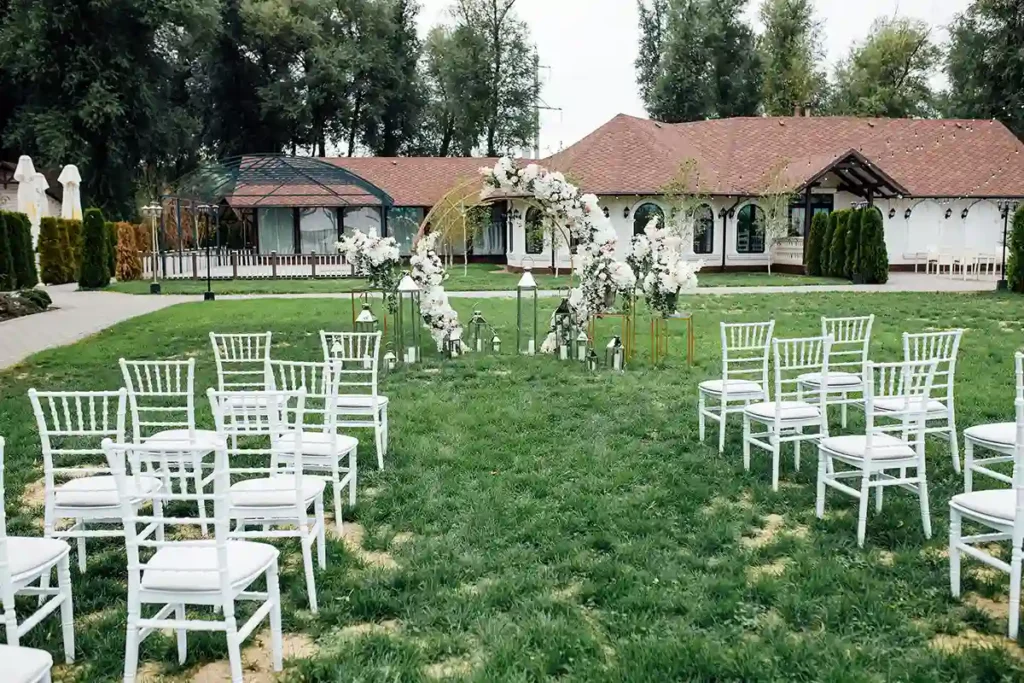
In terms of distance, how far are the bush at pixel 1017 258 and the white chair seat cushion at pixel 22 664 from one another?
21.7 meters

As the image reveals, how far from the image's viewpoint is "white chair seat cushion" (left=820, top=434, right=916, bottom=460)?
16.5 ft

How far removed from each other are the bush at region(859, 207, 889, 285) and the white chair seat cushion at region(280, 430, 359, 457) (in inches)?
842

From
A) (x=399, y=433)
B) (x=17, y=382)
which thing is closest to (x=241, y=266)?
(x=17, y=382)

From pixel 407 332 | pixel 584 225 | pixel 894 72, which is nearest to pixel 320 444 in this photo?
pixel 584 225

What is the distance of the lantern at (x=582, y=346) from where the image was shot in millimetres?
10987

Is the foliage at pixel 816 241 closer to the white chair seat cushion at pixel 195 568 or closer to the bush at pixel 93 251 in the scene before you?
the bush at pixel 93 251

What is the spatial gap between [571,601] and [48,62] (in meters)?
34.7

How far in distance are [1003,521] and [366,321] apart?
904 cm

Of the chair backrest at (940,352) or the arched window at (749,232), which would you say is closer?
the chair backrest at (940,352)

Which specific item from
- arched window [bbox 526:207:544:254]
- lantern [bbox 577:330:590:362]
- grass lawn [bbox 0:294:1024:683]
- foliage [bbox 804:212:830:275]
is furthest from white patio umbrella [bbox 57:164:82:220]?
foliage [bbox 804:212:830:275]

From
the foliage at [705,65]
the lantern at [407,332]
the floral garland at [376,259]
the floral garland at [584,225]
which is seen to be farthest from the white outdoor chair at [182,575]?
the foliage at [705,65]

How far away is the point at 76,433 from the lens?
4.68 meters

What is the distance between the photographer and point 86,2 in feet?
106

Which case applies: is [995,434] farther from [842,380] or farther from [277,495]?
[277,495]
